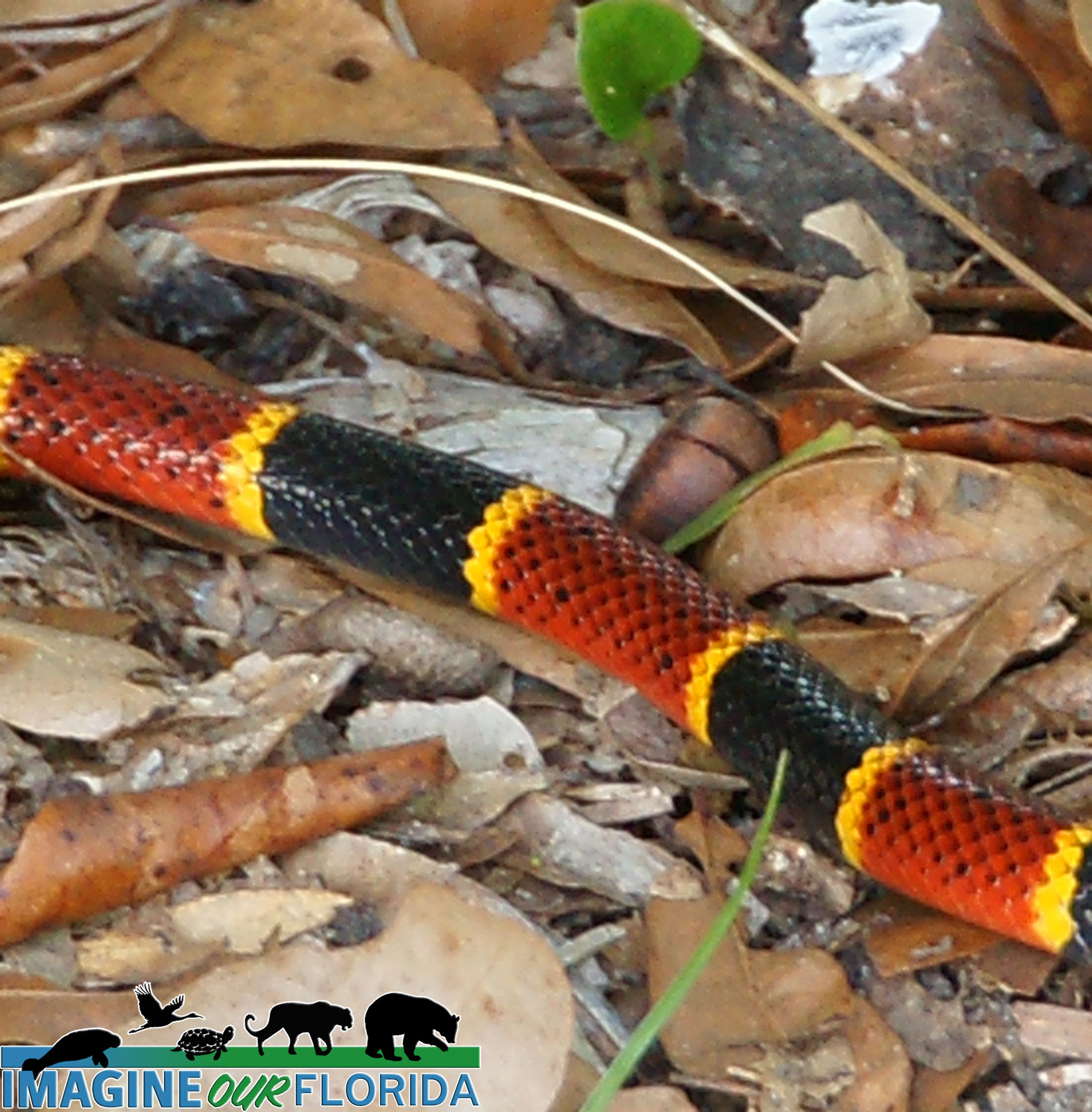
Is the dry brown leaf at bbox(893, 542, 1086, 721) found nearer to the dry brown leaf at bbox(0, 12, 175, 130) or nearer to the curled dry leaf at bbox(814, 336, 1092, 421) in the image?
the curled dry leaf at bbox(814, 336, 1092, 421)

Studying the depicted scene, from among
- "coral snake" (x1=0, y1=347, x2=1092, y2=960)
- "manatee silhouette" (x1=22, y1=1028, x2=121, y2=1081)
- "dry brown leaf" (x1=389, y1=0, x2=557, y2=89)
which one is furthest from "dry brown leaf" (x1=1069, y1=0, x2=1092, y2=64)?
"manatee silhouette" (x1=22, y1=1028, x2=121, y2=1081)

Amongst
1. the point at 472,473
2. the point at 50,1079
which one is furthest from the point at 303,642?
the point at 50,1079

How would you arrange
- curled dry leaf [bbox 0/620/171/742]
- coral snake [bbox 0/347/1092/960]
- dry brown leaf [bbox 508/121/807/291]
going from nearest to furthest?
1. coral snake [bbox 0/347/1092/960]
2. curled dry leaf [bbox 0/620/171/742]
3. dry brown leaf [bbox 508/121/807/291]

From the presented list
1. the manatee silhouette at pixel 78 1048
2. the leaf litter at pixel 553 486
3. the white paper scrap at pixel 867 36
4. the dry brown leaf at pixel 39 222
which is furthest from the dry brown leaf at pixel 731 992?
the white paper scrap at pixel 867 36

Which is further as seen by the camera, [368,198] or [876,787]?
[368,198]

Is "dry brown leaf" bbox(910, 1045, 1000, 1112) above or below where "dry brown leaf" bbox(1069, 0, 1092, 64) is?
below

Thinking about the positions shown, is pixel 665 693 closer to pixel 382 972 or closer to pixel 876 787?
pixel 876 787

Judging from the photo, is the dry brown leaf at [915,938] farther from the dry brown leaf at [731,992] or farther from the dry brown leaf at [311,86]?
the dry brown leaf at [311,86]
